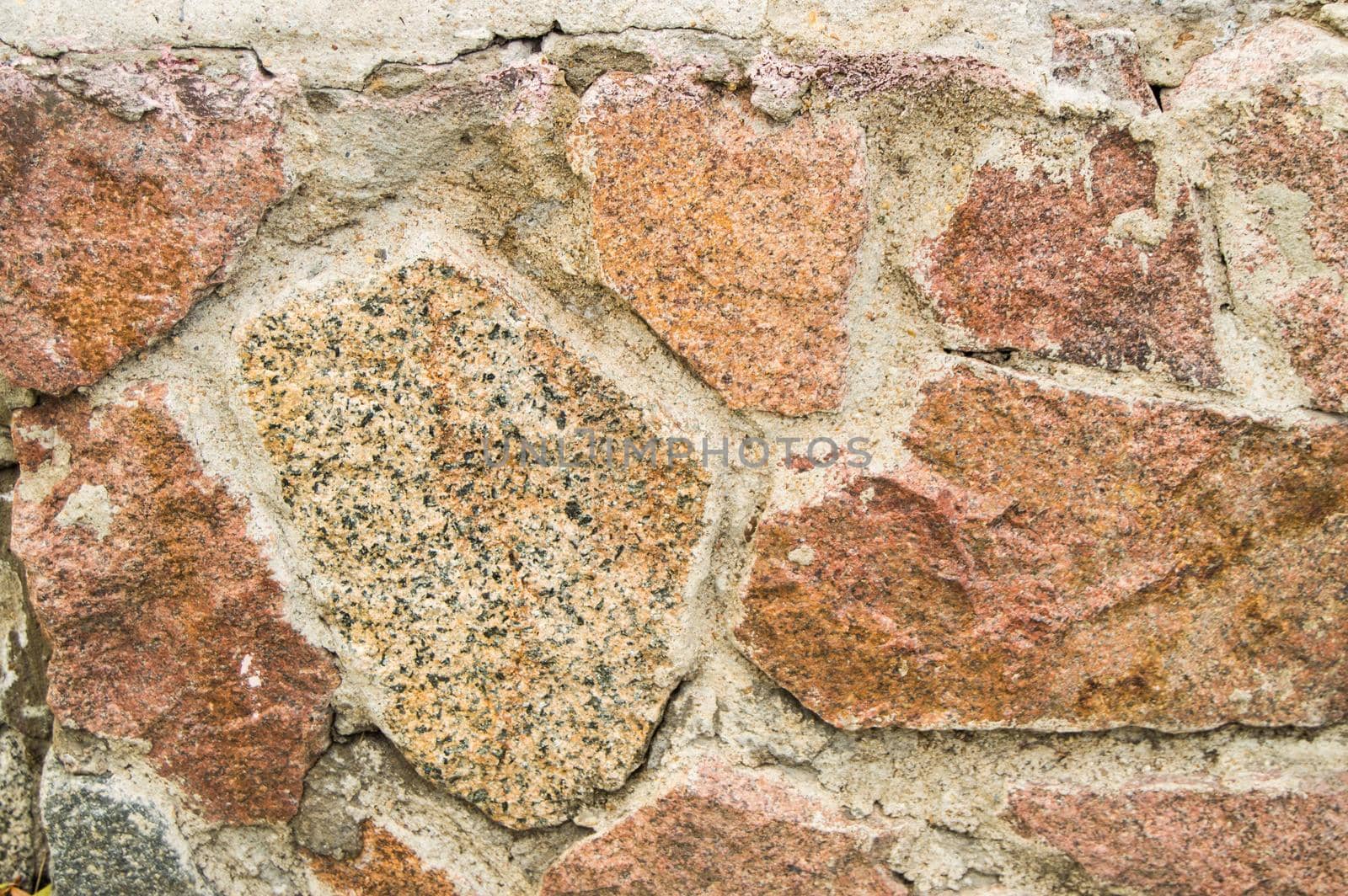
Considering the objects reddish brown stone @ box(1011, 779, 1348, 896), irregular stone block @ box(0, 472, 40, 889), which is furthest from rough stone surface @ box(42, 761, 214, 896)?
reddish brown stone @ box(1011, 779, 1348, 896)

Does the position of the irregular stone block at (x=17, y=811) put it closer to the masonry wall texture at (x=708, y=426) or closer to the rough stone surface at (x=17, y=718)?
the rough stone surface at (x=17, y=718)

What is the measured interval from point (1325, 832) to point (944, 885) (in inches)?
13.1

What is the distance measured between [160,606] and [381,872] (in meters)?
0.33

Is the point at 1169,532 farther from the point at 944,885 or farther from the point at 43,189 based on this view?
the point at 43,189

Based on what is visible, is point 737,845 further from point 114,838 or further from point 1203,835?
point 114,838

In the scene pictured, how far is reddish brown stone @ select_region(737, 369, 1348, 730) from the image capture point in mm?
816

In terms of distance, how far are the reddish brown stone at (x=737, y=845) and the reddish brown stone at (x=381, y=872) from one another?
162 mm

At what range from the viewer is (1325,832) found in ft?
2.82

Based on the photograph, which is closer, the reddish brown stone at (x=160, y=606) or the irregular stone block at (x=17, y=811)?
the reddish brown stone at (x=160, y=606)

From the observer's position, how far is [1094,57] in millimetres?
800

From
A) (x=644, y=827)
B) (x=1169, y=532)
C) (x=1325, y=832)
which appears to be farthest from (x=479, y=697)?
(x=1325, y=832)

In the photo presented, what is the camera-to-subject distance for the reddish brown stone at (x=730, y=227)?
81 centimetres

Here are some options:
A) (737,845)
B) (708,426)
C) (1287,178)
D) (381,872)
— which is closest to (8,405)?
(381,872)

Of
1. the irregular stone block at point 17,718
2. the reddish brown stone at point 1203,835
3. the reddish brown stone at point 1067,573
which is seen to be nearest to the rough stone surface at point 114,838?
the irregular stone block at point 17,718
